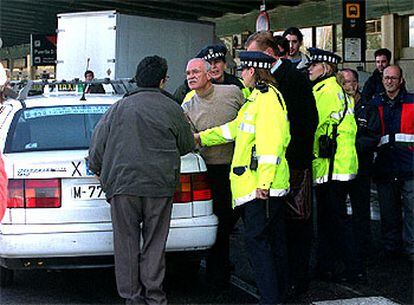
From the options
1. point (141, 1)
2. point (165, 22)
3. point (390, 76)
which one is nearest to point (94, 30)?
point (165, 22)

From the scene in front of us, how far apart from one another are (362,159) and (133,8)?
15.3 meters

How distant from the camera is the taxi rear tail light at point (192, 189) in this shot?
20.3 ft

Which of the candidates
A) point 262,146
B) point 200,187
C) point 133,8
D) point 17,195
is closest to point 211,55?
point 200,187

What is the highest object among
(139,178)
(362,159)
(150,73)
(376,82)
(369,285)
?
(376,82)

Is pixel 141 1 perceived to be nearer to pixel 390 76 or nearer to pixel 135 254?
pixel 390 76

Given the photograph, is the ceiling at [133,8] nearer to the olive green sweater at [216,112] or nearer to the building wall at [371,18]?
the building wall at [371,18]

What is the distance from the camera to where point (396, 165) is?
7898 mm

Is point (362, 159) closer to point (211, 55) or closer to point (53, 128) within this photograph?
point (211, 55)

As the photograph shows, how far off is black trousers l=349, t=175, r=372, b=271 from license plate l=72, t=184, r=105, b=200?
2335 millimetres

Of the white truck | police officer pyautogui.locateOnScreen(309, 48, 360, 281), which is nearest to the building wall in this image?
the white truck

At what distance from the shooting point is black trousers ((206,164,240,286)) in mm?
6555

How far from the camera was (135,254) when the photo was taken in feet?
18.8

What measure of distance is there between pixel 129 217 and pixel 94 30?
10.3 meters

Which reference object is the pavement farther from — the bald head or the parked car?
the bald head
